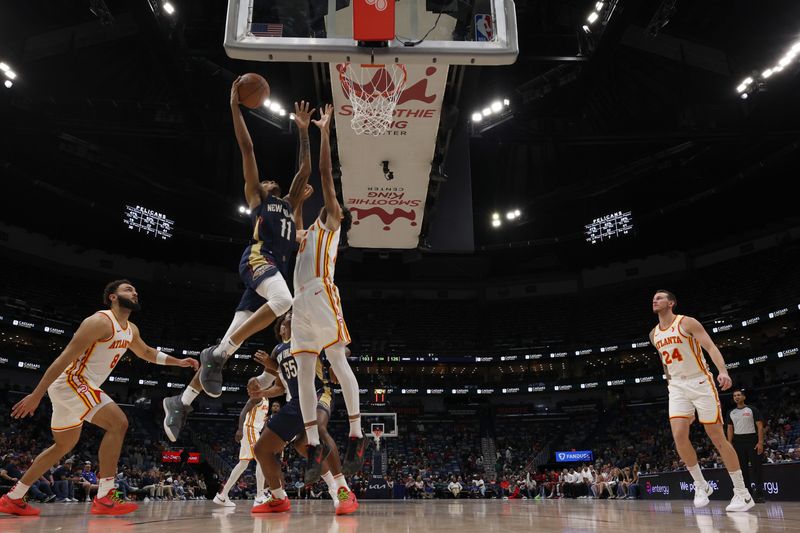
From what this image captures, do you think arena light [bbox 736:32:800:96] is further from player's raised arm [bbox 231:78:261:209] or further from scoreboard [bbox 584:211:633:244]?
player's raised arm [bbox 231:78:261:209]

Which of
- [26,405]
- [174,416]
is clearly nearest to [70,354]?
[26,405]

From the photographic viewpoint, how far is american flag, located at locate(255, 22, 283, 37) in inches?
223

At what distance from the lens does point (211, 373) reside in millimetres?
4066

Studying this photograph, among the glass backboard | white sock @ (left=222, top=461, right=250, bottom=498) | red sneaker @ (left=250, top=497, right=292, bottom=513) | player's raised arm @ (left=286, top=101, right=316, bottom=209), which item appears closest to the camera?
player's raised arm @ (left=286, top=101, right=316, bottom=209)

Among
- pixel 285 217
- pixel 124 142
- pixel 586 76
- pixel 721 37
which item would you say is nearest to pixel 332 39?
pixel 285 217

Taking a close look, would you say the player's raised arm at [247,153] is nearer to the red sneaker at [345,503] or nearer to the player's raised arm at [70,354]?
the player's raised arm at [70,354]

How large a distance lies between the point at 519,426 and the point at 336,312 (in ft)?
97.1

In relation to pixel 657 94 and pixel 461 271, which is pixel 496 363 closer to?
pixel 461 271

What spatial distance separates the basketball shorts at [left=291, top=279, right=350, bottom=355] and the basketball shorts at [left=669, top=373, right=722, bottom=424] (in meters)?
3.60

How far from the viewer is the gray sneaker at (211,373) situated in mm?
4027

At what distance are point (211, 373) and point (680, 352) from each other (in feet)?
15.1

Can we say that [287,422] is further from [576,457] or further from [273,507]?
[576,457]

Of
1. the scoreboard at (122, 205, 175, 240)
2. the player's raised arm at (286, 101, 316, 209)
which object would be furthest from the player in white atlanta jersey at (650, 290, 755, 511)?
the scoreboard at (122, 205, 175, 240)

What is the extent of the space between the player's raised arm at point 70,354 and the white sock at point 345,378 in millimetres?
1863
